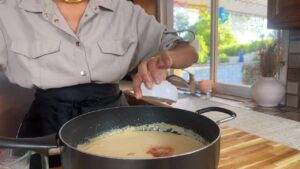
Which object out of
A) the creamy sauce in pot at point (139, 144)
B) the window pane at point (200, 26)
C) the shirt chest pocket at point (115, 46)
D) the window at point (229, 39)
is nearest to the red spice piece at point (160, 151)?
the creamy sauce in pot at point (139, 144)

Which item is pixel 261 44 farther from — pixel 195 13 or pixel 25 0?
pixel 25 0

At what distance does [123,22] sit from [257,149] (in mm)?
535

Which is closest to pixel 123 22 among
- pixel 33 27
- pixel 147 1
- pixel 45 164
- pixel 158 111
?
pixel 33 27

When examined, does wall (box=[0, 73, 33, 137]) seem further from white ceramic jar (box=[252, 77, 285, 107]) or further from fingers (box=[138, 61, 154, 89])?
white ceramic jar (box=[252, 77, 285, 107])

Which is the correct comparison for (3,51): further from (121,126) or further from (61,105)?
(121,126)

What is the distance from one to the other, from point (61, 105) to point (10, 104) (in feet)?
1.20

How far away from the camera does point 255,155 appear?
28.5 inches

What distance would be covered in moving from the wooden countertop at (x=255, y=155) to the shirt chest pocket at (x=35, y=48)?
1.75 feet

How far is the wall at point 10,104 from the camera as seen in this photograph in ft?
3.70

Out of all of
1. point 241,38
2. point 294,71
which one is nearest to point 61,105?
point 294,71

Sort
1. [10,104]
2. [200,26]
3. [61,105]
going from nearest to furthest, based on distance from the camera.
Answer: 1. [61,105]
2. [10,104]
3. [200,26]

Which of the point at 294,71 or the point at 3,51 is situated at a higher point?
the point at 3,51

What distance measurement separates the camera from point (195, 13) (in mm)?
2113

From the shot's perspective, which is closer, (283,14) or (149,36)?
(149,36)
